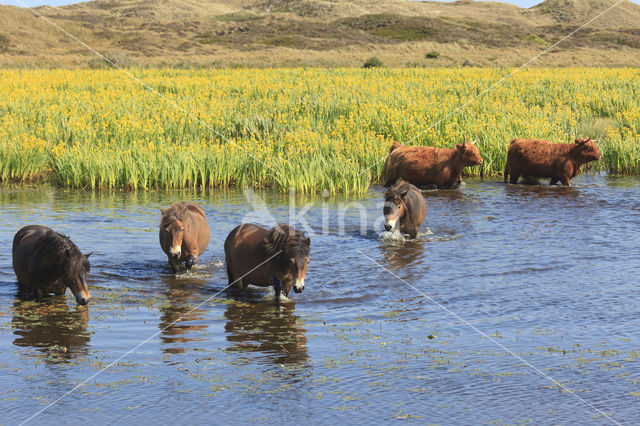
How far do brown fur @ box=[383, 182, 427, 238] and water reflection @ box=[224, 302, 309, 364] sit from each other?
3.96m

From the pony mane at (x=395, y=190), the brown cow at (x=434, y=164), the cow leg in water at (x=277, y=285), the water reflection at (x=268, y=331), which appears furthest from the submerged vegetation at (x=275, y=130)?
the water reflection at (x=268, y=331)

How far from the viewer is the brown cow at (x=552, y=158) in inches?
781

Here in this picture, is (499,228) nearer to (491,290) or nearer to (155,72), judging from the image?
(491,290)

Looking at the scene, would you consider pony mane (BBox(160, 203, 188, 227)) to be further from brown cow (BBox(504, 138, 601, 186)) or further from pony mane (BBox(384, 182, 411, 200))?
brown cow (BBox(504, 138, 601, 186))

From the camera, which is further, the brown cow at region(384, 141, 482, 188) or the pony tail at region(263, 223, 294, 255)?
the brown cow at region(384, 141, 482, 188)

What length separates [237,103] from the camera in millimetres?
30078

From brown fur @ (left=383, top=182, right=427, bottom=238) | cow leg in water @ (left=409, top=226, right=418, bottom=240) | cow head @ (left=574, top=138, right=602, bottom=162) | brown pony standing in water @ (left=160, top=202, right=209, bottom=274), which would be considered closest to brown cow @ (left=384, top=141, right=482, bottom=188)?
cow head @ (left=574, top=138, right=602, bottom=162)

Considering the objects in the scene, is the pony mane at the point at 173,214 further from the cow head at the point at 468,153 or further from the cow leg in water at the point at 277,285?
the cow head at the point at 468,153

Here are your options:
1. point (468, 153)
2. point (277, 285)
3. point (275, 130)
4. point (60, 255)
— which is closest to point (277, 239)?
point (277, 285)

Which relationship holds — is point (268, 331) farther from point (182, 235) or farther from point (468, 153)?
point (468, 153)

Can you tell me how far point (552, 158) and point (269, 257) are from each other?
40.2ft

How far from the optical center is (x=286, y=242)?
30.3ft

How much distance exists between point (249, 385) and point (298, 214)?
932 cm

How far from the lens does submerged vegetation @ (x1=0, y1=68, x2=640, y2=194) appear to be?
1905cm
